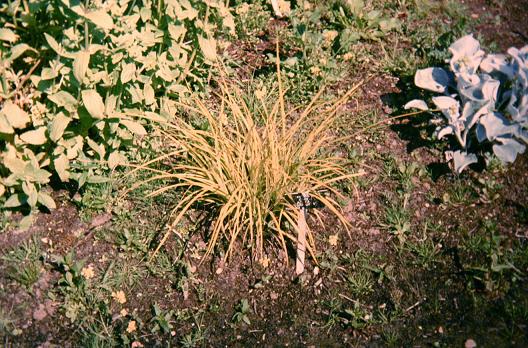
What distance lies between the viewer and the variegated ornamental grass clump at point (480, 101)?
2904 millimetres

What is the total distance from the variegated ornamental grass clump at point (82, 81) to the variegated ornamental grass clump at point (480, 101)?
4.39 ft

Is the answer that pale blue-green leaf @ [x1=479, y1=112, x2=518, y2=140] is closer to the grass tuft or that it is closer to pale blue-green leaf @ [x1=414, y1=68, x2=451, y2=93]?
pale blue-green leaf @ [x1=414, y1=68, x2=451, y2=93]

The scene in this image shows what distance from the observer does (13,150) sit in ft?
9.05

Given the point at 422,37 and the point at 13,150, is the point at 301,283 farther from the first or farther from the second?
the point at 422,37

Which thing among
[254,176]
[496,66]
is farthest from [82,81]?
[496,66]

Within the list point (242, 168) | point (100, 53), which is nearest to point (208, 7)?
point (100, 53)

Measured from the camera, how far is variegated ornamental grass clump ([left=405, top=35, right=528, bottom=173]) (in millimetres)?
2904

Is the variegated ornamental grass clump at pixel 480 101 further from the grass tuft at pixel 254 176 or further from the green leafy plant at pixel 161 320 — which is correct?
the green leafy plant at pixel 161 320

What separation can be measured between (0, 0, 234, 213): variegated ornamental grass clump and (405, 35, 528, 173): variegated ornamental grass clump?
1.34 m

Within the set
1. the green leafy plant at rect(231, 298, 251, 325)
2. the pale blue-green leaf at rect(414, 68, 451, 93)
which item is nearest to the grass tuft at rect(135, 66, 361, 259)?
the green leafy plant at rect(231, 298, 251, 325)

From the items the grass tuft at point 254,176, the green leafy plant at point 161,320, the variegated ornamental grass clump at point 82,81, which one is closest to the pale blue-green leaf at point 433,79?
the grass tuft at point 254,176

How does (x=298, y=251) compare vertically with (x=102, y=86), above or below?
below

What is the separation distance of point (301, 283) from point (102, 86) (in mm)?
1462

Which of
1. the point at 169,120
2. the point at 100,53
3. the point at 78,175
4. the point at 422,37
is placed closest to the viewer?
the point at 100,53
